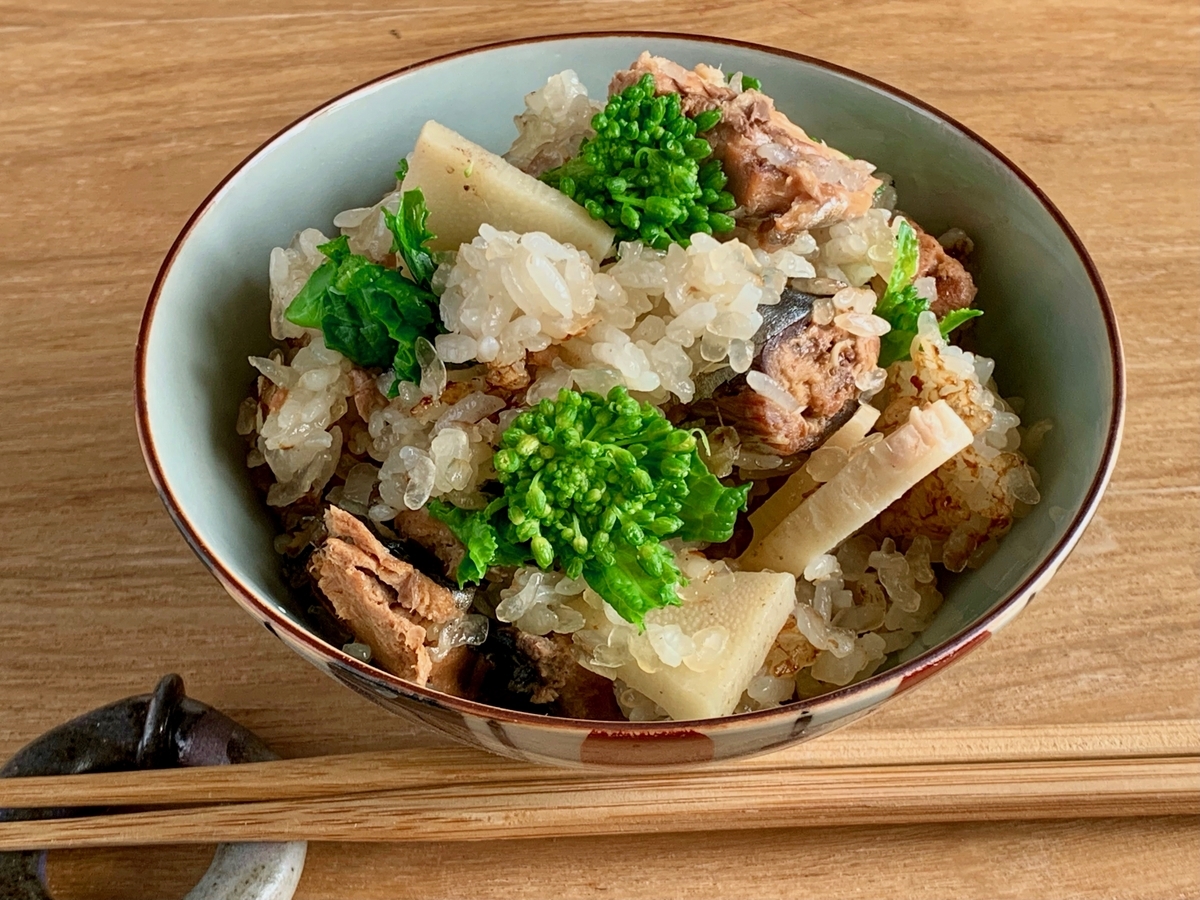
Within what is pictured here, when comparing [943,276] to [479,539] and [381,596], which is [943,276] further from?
[381,596]

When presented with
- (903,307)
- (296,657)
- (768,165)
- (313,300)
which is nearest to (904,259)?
(903,307)

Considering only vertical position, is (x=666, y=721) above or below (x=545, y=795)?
above

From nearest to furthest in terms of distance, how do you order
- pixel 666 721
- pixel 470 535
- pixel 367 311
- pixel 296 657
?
pixel 666 721
pixel 470 535
pixel 367 311
pixel 296 657

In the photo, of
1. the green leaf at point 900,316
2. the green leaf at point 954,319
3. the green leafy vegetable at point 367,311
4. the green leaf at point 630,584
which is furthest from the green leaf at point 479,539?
the green leaf at point 954,319

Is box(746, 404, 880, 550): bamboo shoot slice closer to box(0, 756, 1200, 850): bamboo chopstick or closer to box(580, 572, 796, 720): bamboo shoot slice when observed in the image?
box(580, 572, 796, 720): bamboo shoot slice

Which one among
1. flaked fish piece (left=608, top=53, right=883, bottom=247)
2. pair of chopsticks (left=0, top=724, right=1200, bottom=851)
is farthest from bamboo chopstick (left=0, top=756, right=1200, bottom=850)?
flaked fish piece (left=608, top=53, right=883, bottom=247)

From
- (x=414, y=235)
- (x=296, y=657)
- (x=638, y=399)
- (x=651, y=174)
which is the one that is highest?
(x=651, y=174)

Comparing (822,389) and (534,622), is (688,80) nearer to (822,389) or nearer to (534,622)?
(822,389)
